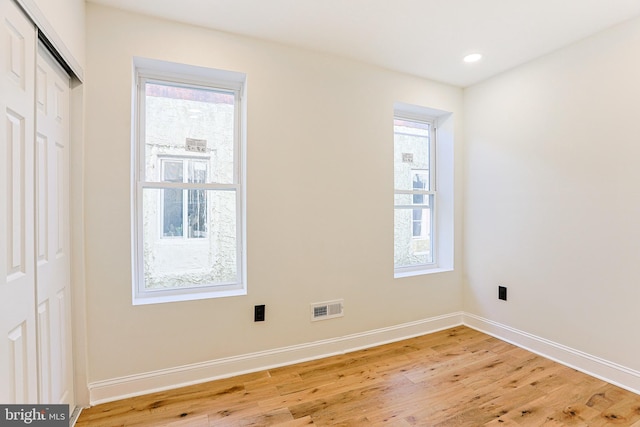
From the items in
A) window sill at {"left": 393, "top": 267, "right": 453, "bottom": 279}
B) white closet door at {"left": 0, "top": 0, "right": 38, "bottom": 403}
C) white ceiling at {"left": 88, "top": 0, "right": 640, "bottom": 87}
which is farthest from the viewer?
window sill at {"left": 393, "top": 267, "right": 453, "bottom": 279}

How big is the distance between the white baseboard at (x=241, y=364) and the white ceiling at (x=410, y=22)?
246cm

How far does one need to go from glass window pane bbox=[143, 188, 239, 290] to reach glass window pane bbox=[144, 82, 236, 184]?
161mm

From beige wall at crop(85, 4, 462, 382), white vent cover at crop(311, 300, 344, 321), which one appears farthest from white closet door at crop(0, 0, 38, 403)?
white vent cover at crop(311, 300, 344, 321)

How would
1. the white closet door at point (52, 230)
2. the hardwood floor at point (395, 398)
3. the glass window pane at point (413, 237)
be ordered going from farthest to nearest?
1. the glass window pane at point (413, 237)
2. the hardwood floor at point (395, 398)
3. the white closet door at point (52, 230)

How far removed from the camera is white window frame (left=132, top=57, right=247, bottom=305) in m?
2.19

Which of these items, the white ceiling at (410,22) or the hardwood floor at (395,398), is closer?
the hardwood floor at (395,398)

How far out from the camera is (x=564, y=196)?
8.11ft

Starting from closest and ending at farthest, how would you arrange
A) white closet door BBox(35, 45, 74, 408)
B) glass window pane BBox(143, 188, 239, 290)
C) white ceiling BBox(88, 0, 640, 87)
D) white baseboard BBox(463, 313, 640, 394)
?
1. white closet door BBox(35, 45, 74, 408)
2. white ceiling BBox(88, 0, 640, 87)
3. white baseboard BBox(463, 313, 640, 394)
4. glass window pane BBox(143, 188, 239, 290)

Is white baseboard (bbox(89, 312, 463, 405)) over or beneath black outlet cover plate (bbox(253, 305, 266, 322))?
beneath

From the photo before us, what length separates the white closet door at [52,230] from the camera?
58.7 inches

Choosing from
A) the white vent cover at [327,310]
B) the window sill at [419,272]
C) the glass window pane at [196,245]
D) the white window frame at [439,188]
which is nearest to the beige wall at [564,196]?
the white window frame at [439,188]

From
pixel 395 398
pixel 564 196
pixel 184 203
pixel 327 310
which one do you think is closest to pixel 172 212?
pixel 184 203

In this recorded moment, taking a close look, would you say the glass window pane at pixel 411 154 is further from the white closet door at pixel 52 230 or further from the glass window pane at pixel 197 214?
the white closet door at pixel 52 230

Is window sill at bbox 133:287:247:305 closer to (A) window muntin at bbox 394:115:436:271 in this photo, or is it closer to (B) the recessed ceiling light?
(A) window muntin at bbox 394:115:436:271
